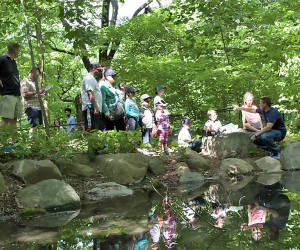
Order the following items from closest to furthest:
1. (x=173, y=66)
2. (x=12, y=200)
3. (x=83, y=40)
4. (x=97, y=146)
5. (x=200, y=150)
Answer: (x=12, y=200) < (x=83, y=40) < (x=97, y=146) < (x=200, y=150) < (x=173, y=66)

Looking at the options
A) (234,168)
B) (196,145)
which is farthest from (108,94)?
(196,145)

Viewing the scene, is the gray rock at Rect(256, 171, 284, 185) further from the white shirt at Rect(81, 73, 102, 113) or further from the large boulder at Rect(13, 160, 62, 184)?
the large boulder at Rect(13, 160, 62, 184)

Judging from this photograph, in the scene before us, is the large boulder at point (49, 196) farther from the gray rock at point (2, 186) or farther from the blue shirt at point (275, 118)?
the blue shirt at point (275, 118)

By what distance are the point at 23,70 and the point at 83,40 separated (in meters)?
13.2

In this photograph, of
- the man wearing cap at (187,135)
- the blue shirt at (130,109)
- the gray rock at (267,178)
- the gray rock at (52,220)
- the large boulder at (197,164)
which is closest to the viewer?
the gray rock at (52,220)

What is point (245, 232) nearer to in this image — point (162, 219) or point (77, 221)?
point (162, 219)

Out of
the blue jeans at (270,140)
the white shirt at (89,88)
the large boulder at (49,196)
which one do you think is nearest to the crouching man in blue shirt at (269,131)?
the blue jeans at (270,140)

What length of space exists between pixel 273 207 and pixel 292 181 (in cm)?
232

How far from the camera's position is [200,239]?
107 inches

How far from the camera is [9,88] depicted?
20.3ft

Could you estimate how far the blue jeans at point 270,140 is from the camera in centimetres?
789

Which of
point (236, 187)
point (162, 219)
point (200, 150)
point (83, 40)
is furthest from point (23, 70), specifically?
point (162, 219)

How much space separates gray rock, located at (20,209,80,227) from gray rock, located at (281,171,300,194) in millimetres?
3057

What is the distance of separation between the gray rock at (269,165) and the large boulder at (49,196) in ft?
14.5
